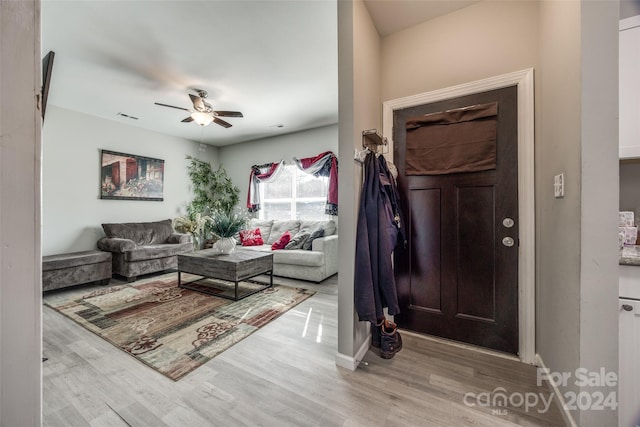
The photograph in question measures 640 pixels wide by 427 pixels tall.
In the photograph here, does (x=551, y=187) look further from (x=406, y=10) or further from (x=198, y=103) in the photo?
(x=198, y=103)

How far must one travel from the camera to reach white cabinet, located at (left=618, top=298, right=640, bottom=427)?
116cm

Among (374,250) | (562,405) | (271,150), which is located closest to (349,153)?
(374,250)

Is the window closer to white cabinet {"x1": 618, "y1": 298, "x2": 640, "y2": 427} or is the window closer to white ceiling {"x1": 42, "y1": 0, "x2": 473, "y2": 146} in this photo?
white ceiling {"x1": 42, "y1": 0, "x2": 473, "y2": 146}

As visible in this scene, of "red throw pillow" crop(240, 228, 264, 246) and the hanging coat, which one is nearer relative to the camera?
the hanging coat

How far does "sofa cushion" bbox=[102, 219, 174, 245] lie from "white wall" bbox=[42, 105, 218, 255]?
13.5 inches

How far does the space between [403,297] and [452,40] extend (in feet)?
7.15

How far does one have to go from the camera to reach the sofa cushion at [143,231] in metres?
4.14

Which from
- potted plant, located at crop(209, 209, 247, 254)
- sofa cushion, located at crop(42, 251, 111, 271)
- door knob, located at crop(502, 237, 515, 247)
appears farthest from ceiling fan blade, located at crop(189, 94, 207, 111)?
door knob, located at crop(502, 237, 515, 247)

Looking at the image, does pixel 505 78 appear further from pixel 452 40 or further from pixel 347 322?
pixel 347 322

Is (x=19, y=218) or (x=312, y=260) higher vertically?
(x=19, y=218)

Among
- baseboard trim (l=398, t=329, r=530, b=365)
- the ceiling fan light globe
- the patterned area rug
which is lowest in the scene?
baseboard trim (l=398, t=329, r=530, b=365)

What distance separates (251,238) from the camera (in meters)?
4.82

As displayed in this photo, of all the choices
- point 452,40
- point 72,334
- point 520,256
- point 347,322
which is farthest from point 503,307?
point 72,334

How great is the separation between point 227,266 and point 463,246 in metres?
2.43
